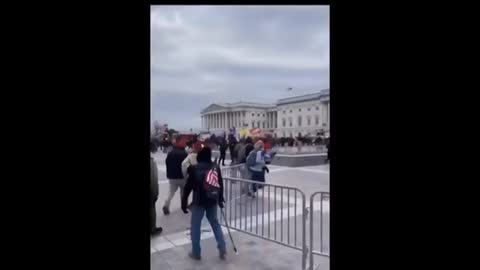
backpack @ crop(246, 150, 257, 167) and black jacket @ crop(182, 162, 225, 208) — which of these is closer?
black jacket @ crop(182, 162, 225, 208)

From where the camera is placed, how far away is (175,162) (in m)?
5.08

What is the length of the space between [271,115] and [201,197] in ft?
172

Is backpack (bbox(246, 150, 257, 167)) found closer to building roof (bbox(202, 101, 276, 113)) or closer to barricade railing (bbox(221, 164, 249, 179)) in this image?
barricade railing (bbox(221, 164, 249, 179))

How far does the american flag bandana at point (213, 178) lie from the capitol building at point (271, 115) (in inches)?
1745

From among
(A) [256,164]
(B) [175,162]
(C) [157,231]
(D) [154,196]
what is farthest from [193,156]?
(A) [256,164]

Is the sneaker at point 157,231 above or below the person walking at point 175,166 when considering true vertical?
below

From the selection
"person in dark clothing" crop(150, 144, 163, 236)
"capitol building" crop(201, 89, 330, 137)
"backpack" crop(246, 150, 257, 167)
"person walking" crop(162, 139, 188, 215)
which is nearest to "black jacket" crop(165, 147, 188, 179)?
"person walking" crop(162, 139, 188, 215)

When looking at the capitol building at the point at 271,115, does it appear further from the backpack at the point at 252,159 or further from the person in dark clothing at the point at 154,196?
the person in dark clothing at the point at 154,196

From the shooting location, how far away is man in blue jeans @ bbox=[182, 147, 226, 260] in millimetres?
3395

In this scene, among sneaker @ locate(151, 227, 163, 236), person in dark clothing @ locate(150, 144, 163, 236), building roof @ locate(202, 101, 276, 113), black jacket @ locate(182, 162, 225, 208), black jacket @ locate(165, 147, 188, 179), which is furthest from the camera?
building roof @ locate(202, 101, 276, 113)

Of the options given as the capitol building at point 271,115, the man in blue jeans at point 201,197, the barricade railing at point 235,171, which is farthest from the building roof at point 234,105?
the man in blue jeans at point 201,197

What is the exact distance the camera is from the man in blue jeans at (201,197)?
339cm

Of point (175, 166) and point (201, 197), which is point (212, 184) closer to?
point (201, 197)
